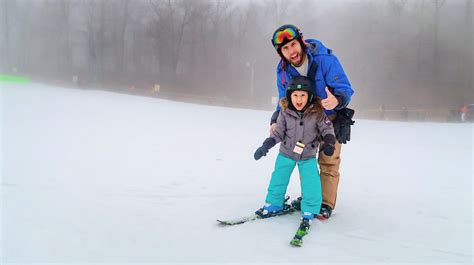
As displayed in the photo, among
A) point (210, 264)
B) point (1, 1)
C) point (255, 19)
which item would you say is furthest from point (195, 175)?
point (1, 1)

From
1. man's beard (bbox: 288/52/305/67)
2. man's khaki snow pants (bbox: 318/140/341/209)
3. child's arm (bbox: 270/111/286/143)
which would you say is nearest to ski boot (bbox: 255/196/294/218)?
man's khaki snow pants (bbox: 318/140/341/209)

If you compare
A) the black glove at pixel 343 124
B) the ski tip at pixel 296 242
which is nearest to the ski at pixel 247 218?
the ski tip at pixel 296 242

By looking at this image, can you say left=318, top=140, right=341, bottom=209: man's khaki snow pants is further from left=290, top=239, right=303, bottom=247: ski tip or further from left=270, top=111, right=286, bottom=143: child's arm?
left=290, top=239, right=303, bottom=247: ski tip

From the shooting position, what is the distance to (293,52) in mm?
2561

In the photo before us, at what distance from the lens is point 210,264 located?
197 cm

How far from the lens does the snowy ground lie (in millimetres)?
2109

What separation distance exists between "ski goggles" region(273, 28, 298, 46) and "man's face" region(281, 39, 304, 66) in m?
0.05

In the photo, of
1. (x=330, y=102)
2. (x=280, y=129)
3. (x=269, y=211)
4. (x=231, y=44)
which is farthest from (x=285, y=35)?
(x=231, y=44)

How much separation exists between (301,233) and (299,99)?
982 mm

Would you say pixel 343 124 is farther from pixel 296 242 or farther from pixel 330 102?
pixel 296 242

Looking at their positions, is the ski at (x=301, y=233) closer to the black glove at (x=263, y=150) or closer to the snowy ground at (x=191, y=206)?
the snowy ground at (x=191, y=206)

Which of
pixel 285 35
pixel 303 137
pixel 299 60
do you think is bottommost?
pixel 303 137

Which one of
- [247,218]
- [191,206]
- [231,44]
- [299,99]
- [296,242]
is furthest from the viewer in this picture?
[231,44]

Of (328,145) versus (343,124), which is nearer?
(328,145)
